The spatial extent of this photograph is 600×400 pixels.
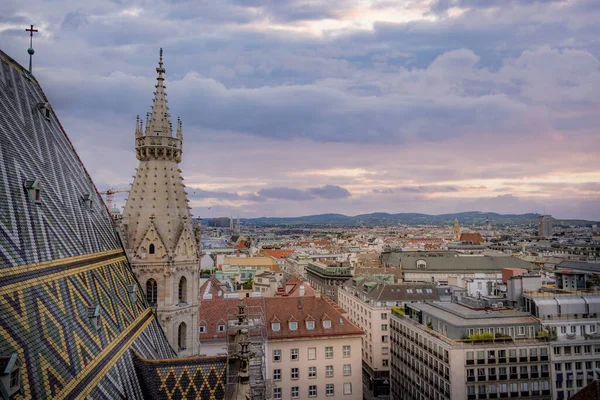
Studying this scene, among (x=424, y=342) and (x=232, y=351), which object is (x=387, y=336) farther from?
(x=232, y=351)

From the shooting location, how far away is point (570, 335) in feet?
186

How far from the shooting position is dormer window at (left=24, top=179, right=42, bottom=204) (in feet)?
66.3

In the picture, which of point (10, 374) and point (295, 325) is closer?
point (10, 374)

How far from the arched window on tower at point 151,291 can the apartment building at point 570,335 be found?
42.9 m

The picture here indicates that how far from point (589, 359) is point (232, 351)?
46.4 meters

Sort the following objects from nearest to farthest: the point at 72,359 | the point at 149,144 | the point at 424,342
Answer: the point at 72,359, the point at 149,144, the point at 424,342

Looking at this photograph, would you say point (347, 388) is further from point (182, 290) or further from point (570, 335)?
point (182, 290)

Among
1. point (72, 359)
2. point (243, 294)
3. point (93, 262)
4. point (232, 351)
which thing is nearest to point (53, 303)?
point (72, 359)

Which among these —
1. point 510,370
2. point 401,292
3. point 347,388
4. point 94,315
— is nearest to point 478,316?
point 510,370

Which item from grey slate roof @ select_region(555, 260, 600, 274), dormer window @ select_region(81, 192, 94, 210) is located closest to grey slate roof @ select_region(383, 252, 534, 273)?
grey slate roof @ select_region(555, 260, 600, 274)

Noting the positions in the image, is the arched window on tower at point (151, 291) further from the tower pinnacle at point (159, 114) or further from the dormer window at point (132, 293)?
the tower pinnacle at point (159, 114)

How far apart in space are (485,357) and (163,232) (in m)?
37.4

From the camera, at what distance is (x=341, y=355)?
60.9 meters

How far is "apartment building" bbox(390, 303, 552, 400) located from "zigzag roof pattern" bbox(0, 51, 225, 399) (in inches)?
1362
